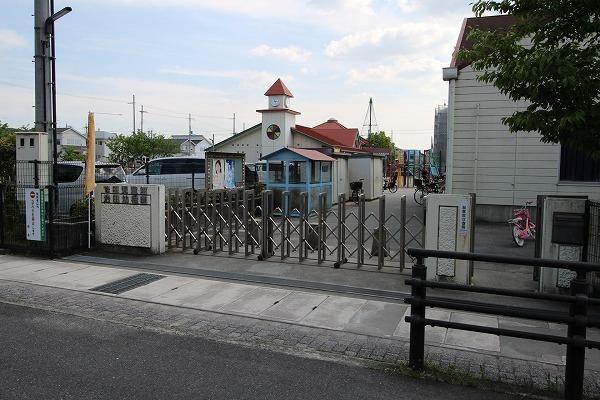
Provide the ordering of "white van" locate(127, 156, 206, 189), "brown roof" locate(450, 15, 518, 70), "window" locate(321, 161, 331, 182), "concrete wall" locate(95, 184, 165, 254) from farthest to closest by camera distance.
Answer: "white van" locate(127, 156, 206, 189) → "window" locate(321, 161, 331, 182) → "brown roof" locate(450, 15, 518, 70) → "concrete wall" locate(95, 184, 165, 254)

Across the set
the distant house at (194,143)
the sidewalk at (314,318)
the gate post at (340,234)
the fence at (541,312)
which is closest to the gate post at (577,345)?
the fence at (541,312)

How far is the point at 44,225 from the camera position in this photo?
9531 millimetres

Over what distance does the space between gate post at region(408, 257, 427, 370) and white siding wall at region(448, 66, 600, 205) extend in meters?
10.6

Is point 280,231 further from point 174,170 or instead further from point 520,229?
point 174,170

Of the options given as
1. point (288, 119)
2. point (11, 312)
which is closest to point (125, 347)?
point (11, 312)

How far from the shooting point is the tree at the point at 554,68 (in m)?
5.92

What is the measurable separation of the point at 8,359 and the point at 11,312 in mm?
1779

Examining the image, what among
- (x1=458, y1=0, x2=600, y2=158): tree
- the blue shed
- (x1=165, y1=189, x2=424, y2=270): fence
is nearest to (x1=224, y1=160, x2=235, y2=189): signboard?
the blue shed

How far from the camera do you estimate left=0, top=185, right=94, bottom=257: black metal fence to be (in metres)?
9.52

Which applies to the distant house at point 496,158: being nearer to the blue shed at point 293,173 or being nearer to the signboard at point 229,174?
the blue shed at point 293,173

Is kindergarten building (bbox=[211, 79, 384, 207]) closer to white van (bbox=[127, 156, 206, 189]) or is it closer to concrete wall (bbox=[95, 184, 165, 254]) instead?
white van (bbox=[127, 156, 206, 189])

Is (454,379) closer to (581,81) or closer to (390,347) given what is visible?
(390,347)

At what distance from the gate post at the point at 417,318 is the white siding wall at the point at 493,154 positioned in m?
10.6

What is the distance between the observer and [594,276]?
6840mm
